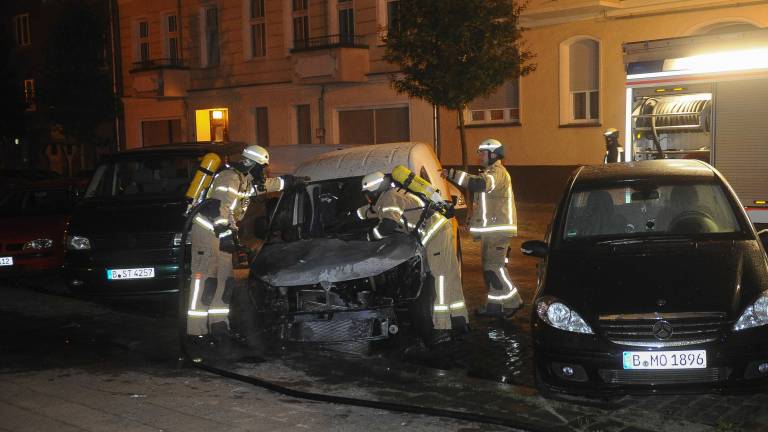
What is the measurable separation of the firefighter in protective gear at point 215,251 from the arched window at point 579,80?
12761mm

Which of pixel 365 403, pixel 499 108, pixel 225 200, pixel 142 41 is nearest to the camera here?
pixel 365 403

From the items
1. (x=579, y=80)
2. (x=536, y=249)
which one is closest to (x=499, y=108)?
(x=579, y=80)

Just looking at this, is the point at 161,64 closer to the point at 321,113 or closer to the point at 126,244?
the point at 321,113

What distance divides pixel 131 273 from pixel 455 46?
9.03 meters

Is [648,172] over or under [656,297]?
over

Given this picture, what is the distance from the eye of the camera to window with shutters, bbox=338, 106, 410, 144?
78.8 ft

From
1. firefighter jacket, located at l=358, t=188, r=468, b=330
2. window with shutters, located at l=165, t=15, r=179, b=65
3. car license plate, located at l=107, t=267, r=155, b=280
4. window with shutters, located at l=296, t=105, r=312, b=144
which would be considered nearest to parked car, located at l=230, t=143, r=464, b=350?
firefighter jacket, located at l=358, t=188, r=468, b=330

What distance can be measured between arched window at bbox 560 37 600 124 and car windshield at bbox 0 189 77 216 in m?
11.3

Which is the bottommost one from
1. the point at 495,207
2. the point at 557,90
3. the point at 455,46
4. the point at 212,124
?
the point at 495,207

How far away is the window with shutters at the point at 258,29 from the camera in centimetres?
2797

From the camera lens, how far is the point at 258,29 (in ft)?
92.6

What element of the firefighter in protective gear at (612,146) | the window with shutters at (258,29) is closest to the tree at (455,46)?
the firefighter in protective gear at (612,146)

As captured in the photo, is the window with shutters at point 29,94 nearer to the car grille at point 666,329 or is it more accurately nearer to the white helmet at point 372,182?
the white helmet at point 372,182

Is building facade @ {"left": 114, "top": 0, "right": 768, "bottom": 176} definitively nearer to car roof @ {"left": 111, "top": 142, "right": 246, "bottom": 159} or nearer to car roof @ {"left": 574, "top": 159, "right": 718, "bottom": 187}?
car roof @ {"left": 111, "top": 142, "right": 246, "bottom": 159}
